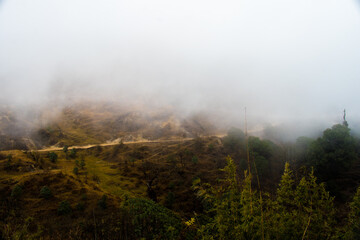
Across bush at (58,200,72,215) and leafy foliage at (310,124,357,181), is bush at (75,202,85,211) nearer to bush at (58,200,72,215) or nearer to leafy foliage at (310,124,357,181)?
bush at (58,200,72,215)

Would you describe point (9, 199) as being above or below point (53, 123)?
below

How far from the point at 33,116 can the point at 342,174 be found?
102 meters

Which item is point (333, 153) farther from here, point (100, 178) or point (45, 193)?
point (45, 193)

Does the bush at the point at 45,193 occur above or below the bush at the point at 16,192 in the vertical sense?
below

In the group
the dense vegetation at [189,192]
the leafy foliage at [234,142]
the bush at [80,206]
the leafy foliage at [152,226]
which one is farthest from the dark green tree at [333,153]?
the bush at [80,206]

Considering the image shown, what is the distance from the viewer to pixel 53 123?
3086 inches

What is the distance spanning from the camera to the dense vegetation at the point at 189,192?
5.11 metres

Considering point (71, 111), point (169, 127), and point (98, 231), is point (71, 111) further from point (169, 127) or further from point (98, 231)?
point (98, 231)

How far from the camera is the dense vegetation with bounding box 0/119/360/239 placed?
201 inches

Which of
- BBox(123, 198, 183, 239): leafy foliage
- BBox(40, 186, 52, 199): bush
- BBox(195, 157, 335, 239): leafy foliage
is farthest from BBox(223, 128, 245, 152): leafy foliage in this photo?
BBox(195, 157, 335, 239): leafy foliage

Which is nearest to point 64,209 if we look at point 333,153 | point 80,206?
point 80,206

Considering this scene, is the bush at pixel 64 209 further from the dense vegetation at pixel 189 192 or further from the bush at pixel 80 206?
the bush at pixel 80 206

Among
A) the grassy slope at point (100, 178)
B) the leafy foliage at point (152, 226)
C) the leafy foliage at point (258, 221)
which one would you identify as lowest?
the grassy slope at point (100, 178)

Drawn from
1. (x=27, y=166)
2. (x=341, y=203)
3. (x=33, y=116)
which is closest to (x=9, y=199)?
(x=27, y=166)
